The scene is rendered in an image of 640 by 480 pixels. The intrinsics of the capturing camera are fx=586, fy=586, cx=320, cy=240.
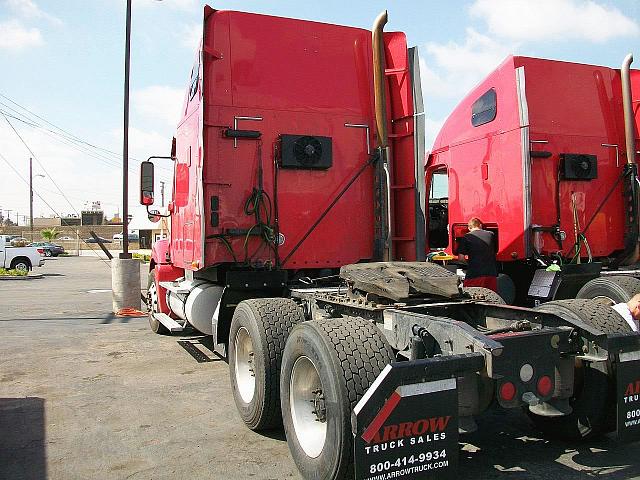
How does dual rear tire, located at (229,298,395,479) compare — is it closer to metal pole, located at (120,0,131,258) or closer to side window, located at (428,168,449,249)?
side window, located at (428,168,449,249)

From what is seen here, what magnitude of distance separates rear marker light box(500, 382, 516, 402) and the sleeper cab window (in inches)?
198

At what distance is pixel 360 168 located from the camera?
20.6ft

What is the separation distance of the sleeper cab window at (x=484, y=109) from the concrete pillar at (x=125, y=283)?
23.7 ft

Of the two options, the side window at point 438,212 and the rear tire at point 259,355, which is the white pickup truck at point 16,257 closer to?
the side window at point 438,212

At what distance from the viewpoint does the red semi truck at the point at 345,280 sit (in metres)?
3.21

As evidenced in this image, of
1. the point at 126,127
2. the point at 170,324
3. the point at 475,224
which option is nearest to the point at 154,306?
the point at 170,324

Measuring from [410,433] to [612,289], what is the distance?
4.30 meters

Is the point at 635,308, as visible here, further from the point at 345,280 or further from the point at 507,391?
the point at 345,280

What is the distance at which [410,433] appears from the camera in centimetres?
297

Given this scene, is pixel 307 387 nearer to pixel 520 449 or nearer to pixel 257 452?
pixel 257 452

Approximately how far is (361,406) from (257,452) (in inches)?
66.3

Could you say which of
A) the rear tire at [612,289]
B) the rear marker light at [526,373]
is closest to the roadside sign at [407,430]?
the rear marker light at [526,373]

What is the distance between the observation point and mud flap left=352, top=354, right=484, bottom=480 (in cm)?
290

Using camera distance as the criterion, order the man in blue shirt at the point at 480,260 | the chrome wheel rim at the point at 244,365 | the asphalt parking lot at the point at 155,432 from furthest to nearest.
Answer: the man in blue shirt at the point at 480,260 → the chrome wheel rim at the point at 244,365 → the asphalt parking lot at the point at 155,432
